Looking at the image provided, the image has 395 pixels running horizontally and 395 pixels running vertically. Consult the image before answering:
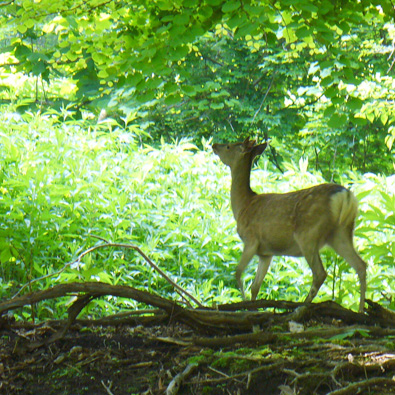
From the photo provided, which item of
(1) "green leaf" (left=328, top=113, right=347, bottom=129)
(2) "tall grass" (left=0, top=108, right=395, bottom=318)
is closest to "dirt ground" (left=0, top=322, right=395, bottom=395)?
(2) "tall grass" (left=0, top=108, right=395, bottom=318)

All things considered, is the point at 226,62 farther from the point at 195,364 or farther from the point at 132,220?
the point at 195,364

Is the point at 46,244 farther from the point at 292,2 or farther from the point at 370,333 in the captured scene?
the point at 370,333

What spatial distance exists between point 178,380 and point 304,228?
7.44 ft

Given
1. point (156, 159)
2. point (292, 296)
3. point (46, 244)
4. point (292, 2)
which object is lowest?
point (292, 296)

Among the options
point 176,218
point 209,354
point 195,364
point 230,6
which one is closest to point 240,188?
point 230,6

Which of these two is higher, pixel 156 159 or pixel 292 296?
pixel 156 159

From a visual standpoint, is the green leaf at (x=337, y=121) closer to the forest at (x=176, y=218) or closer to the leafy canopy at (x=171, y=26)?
A: the forest at (x=176, y=218)

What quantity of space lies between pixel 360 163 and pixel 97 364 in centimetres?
1283

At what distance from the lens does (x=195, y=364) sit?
7.81ft

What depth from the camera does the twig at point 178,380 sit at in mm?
2178

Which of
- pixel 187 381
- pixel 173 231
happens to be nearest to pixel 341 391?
pixel 187 381

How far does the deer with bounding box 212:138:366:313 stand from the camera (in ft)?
13.8

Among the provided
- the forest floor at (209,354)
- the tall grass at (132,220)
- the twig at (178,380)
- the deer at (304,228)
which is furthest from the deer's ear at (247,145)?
the twig at (178,380)

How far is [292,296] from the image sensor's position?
622cm
